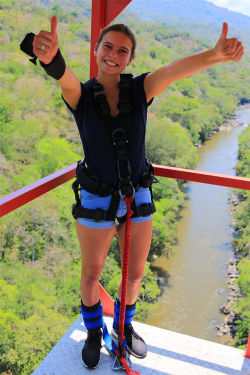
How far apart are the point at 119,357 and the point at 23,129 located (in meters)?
25.3

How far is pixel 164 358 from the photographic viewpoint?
1.73m

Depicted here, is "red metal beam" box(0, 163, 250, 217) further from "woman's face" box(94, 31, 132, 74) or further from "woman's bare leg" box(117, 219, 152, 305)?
"woman's face" box(94, 31, 132, 74)

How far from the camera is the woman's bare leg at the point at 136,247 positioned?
4.80 ft

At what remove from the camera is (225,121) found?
3109cm

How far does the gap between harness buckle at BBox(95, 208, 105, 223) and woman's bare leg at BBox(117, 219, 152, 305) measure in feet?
0.53

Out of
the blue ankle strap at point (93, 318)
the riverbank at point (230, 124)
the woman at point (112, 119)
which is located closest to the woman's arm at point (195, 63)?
the woman at point (112, 119)

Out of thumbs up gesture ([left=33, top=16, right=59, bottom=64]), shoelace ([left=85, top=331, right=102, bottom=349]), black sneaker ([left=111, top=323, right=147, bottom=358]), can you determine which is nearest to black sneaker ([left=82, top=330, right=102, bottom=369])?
shoelace ([left=85, top=331, right=102, bottom=349])

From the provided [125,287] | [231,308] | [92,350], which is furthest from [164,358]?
[231,308]

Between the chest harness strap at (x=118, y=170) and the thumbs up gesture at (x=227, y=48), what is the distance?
0.37 meters

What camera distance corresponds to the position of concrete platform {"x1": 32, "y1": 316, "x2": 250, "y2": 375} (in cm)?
164

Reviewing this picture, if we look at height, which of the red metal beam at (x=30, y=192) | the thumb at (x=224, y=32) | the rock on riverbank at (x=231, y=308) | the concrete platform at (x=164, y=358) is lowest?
the rock on riverbank at (x=231, y=308)

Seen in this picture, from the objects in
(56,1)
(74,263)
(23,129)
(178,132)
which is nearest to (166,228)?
(74,263)

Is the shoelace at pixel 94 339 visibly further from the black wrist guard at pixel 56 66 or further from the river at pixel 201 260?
the river at pixel 201 260

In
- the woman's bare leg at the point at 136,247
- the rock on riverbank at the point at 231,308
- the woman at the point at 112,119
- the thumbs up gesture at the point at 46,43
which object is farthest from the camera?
the rock on riverbank at the point at 231,308
